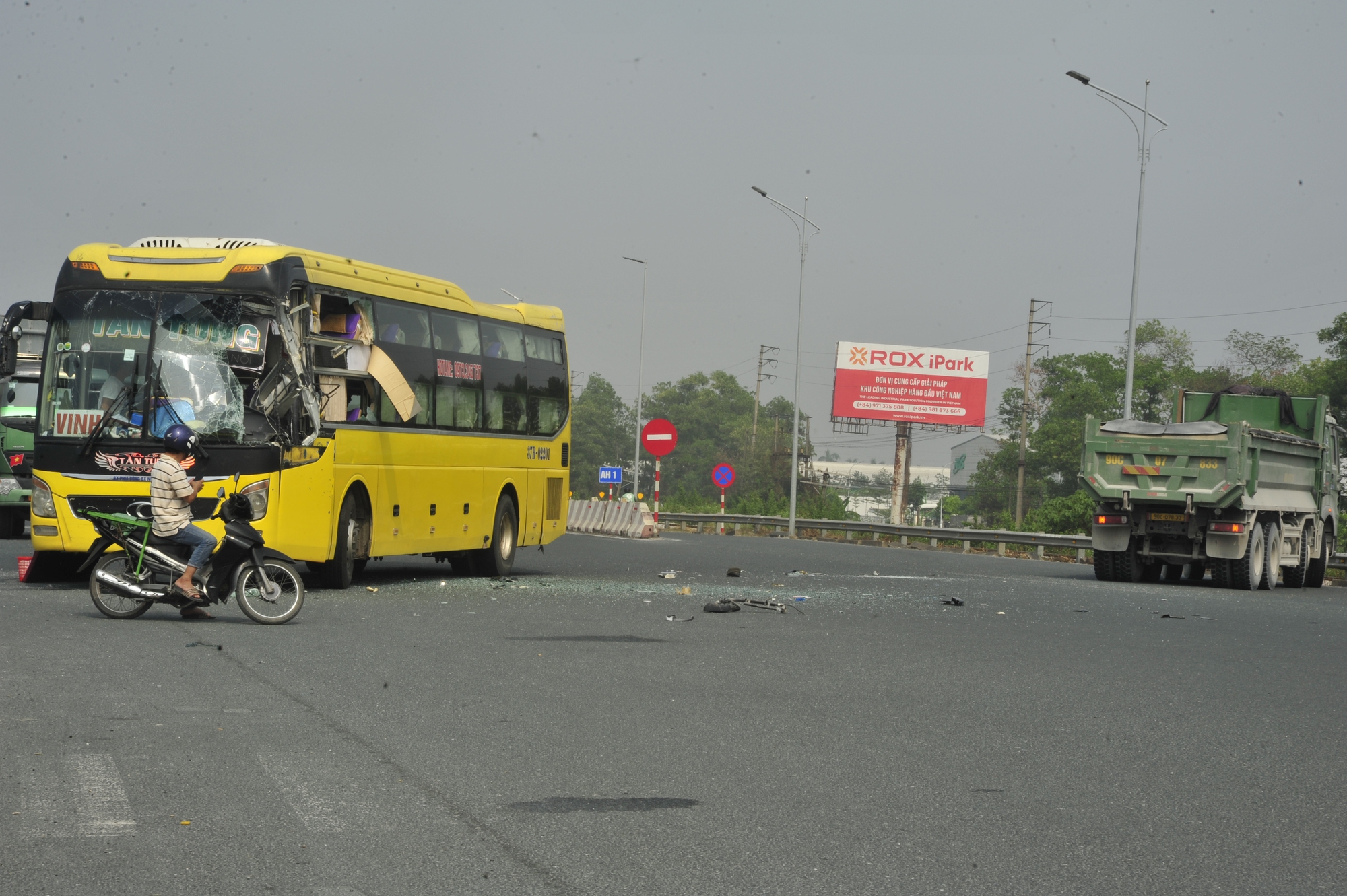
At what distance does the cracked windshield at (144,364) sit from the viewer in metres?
14.6

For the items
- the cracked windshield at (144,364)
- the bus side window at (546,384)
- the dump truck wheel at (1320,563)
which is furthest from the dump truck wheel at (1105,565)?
the cracked windshield at (144,364)

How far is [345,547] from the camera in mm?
16484

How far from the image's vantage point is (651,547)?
32.2 meters

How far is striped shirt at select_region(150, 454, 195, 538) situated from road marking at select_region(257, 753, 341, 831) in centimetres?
632

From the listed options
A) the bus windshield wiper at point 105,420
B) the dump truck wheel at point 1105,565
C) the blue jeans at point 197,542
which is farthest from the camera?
the dump truck wheel at point 1105,565

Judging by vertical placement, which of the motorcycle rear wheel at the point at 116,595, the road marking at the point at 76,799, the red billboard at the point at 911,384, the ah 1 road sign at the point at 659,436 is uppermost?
the red billboard at the point at 911,384

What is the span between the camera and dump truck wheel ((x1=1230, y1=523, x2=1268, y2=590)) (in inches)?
904

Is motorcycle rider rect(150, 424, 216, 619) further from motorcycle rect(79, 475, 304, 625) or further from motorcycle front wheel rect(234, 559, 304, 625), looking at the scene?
motorcycle front wheel rect(234, 559, 304, 625)

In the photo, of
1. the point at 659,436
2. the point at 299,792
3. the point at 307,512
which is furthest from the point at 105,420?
the point at 659,436

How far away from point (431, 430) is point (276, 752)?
1141 centimetres

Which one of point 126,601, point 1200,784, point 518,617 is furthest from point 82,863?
point 518,617

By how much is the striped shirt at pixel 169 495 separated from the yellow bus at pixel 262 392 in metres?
1.72

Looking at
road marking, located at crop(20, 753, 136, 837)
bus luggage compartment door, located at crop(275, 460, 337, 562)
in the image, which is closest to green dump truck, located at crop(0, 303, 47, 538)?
bus luggage compartment door, located at crop(275, 460, 337, 562)

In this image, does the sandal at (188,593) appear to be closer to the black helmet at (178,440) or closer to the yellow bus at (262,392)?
the black helmet at (178,440)
